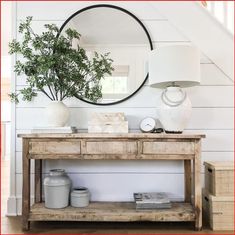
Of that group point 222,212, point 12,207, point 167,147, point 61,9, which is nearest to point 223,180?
point 222,212

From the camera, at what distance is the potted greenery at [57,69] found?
1.94 m

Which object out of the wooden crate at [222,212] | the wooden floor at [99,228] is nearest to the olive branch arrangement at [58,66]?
the wooden floor at [99,228]

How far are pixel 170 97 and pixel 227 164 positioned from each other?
645mm

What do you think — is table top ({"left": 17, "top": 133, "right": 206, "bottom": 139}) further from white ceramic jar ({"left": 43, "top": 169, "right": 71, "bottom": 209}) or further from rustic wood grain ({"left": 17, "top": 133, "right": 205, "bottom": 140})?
white ceramic jar ({"left": 43, "top": 169, "right": 71, "bottom": 209})

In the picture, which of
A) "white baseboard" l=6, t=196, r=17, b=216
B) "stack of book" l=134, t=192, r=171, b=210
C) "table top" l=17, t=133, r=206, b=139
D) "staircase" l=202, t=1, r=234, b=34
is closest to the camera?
"table top" l=17, t=133, r=206, b=139

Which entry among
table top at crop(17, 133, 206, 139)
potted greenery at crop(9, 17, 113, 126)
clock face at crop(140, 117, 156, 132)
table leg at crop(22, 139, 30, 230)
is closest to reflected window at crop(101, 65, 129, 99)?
potted greenery at crop(9, 17, 113, 126)

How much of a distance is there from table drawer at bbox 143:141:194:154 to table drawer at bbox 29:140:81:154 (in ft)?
1.53

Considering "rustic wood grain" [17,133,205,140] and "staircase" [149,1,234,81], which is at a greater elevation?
"staircase" [149,1,234,81]

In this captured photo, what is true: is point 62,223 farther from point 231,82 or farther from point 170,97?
point 231,82

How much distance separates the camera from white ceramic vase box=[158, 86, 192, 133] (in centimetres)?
186

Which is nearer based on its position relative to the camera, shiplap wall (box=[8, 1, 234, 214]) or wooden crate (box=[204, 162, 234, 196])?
wooden crate (box=[204, 162, 234, 196])

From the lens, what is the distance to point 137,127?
2.22 meters

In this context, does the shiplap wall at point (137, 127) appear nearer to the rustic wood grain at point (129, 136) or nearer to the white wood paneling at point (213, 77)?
the white wood paneling at point (213, 77)

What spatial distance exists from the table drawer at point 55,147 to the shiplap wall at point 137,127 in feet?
1.46
